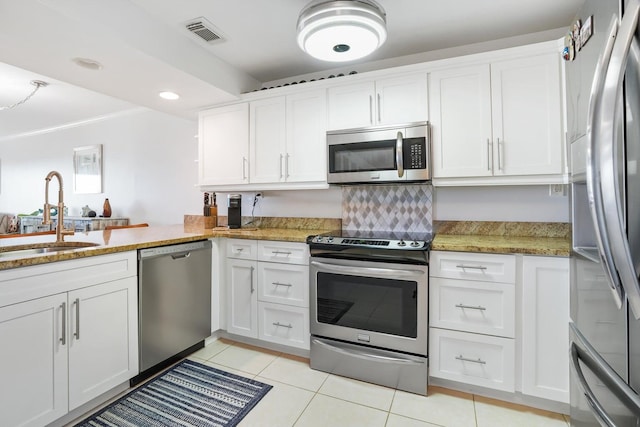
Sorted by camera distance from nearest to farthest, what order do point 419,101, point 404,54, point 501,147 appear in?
1. point 501,147
2. point 419,101
3. point 404,54

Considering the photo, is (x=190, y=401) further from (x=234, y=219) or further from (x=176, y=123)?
(x=176, y=123)

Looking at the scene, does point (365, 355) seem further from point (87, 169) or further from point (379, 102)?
point (87, 169)

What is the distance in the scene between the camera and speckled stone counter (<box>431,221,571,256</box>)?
174 centimetres

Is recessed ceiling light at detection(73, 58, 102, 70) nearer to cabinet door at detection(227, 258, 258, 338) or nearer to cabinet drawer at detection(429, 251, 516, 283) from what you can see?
cabinet door at detection(227, 258, 258, 338)

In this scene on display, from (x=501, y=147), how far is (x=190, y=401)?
8.09 ft

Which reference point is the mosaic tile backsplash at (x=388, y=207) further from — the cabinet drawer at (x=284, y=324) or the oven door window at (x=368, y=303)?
the cabinet drawer at (x=284, y=324)

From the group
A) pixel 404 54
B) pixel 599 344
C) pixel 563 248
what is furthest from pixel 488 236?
pixel 404 54

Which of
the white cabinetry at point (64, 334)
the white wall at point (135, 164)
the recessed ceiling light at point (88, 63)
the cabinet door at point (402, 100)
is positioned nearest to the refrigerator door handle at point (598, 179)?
the cabinet door at point (402, 100)

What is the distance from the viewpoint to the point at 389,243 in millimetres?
1963

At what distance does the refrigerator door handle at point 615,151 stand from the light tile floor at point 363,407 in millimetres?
1261

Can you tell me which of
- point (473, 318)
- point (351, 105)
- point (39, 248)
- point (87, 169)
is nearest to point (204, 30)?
point (351, 105)

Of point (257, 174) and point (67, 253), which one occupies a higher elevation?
point (257, 174)

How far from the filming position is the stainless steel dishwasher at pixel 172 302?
2.02m

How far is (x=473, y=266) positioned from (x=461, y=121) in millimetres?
966
